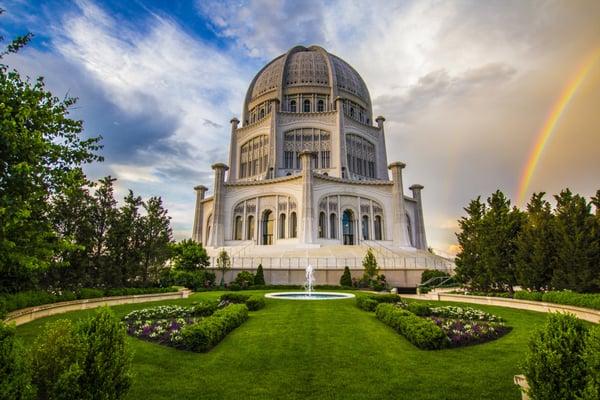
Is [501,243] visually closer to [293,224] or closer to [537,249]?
[537,249]

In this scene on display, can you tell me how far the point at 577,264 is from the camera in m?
14.9

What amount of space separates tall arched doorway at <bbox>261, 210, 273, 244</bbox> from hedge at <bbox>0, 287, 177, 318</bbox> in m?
29.1

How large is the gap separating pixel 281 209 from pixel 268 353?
40.0m

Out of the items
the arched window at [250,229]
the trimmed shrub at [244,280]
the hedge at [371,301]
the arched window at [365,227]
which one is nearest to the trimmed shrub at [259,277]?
the trimmed shrub at [244,280]

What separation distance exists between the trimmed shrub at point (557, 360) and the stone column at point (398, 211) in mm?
43250

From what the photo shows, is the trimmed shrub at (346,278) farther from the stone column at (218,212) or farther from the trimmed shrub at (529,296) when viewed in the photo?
the stone column at (218,212)

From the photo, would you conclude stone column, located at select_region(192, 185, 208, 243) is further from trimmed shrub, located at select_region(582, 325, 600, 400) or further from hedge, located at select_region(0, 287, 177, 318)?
trimmed shrub, located at select_region(582, 325, 600, 400)

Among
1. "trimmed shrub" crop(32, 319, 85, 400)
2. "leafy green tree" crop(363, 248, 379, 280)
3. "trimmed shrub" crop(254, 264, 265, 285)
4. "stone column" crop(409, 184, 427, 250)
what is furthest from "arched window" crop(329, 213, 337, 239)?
"trimmed shrub" crop(32, 319, 85, 400)

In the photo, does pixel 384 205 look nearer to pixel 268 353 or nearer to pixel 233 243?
pixel 233 243

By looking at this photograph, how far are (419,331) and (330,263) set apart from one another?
25831mm

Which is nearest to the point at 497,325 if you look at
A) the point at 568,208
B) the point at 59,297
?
the point at 568,208

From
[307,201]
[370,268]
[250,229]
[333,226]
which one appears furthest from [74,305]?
[333,226]

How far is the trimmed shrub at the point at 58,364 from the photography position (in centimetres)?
441

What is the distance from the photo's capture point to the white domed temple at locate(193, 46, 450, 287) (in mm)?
37469
